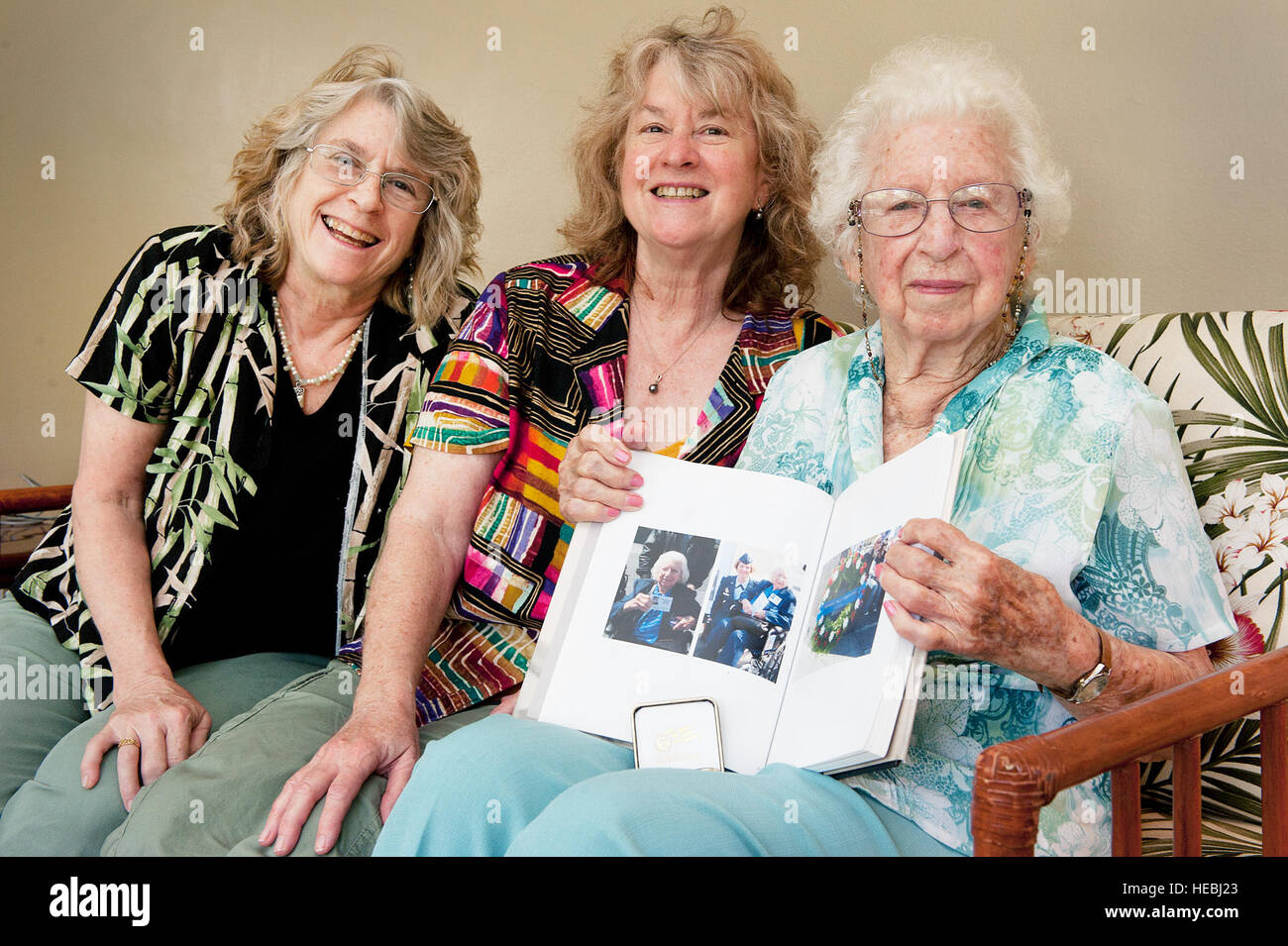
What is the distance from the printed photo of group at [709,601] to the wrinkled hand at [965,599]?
0.58 ft

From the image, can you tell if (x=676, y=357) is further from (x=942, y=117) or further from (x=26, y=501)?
(x=26, y=501)

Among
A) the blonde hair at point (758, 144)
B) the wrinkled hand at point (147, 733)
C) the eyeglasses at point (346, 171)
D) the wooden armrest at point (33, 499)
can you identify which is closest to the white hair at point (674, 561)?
the blonde hair at point (758, 144)

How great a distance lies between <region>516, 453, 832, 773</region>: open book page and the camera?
1.23 metres

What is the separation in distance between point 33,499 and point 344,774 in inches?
46.9

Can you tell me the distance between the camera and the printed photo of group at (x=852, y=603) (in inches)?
44.1

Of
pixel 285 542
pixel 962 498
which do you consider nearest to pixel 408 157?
pixel 285 542

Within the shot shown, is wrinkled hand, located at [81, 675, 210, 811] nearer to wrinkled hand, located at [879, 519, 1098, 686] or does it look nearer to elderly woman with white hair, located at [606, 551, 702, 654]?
elderly woman with white hair, located at [606, 551, 702, 654]

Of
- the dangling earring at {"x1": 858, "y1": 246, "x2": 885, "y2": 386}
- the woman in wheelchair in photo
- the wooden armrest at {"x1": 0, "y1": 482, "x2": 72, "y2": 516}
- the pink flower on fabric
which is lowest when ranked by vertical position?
the woman in wheelchair in photo

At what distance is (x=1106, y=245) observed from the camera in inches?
80.4

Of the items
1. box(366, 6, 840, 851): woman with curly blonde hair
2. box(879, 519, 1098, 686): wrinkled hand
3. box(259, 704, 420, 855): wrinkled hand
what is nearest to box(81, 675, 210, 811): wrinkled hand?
box(259, 704, 420, 855): wrinkled hand

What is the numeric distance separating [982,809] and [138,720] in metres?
1.23

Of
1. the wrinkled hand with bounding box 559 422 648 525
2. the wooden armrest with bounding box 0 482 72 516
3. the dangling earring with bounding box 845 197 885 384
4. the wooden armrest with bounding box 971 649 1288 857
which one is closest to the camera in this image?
the wooden armrest with bounding box 971 649 1288 857

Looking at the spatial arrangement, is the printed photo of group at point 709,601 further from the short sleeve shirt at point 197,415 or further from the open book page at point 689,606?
the short sleeve shirt at point 197,415

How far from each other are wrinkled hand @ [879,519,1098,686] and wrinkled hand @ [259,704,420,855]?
0.74m
